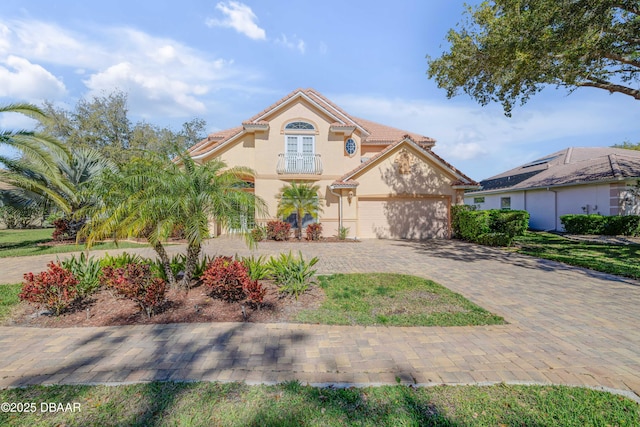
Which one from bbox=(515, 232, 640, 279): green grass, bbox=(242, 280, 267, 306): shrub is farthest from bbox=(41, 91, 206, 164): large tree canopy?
bbox=(515, 232, 640, 279): green grass

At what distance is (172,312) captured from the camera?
4898mm

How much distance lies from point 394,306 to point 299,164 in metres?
12.0

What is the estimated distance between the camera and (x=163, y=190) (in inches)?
206

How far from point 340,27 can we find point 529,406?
38.3 ft

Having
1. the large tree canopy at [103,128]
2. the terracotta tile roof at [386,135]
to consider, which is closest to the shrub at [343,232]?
the terracotta tile roof at [386,135]

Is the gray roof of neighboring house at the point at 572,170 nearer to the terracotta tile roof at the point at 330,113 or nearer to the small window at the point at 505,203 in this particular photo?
the small window at the point at 505,203

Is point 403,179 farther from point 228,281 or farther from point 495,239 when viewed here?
point 228,281

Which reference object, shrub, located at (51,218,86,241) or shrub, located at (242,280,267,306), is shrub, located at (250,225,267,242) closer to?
shrub, located at (51,218,86,241)

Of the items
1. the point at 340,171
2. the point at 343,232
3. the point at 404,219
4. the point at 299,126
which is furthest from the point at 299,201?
the point at 404,219

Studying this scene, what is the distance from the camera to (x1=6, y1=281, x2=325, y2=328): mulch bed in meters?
4.61

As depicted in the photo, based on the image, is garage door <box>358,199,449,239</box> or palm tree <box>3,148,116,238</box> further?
garage door <box>358,199,449,239</box>

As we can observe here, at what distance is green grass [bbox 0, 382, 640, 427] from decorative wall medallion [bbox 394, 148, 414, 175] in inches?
537

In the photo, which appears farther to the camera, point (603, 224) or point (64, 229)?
point (603, 224)

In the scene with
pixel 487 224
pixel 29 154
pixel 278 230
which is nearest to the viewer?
pixel 29 154
